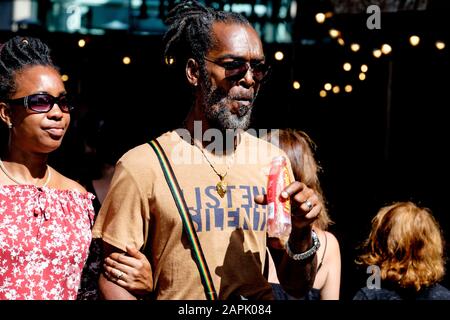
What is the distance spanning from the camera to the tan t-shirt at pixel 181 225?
3.62m

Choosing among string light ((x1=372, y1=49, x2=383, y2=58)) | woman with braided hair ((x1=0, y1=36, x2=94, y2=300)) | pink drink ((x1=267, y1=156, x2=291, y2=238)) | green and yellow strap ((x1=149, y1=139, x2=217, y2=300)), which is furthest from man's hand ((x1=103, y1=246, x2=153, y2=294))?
string light ((x1=372, y1=49, x2=383, y2=58))

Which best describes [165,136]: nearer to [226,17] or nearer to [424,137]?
[226,17]

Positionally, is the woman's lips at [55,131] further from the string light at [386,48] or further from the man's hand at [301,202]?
the string light at [386,48]

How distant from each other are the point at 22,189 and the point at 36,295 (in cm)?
53

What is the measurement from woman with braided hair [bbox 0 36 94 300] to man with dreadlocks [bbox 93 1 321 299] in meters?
0.29

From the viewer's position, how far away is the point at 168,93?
26.6 feet

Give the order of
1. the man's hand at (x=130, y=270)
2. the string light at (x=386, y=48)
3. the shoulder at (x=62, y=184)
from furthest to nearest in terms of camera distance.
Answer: the string light at (x=386, y=48), the shoulder at (x=62, y=184), the man's hand at (x=130, y=270)

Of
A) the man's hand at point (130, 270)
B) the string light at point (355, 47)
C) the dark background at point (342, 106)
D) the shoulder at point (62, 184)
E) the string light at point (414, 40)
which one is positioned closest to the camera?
the man's hand at point (130, 270)

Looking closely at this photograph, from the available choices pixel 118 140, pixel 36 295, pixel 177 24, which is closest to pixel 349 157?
pixel 118 140

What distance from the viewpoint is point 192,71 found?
158 inches

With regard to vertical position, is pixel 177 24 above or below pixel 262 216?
above

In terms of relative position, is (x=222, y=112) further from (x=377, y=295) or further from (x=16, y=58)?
(x=377, y=295)

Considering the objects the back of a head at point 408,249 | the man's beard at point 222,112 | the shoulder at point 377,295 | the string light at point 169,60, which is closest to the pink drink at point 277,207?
the man's beard at point 222,112

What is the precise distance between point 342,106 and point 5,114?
4714 millimetres
